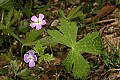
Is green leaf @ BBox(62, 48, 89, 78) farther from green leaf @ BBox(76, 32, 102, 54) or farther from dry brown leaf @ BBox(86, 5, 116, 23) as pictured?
dry brown leaf @ BBox(86, 5, 116, 23)

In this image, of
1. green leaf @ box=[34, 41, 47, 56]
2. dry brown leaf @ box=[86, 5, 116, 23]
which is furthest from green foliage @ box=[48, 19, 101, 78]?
dry brown leaf @ box=[86, 5, 116, 23]

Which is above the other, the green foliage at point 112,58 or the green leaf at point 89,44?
the green leaf at point 89,44

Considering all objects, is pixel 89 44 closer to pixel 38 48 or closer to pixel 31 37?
pixel 38 48

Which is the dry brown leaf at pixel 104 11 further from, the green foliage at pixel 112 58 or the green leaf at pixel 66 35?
the green leaf at pixel 66 35

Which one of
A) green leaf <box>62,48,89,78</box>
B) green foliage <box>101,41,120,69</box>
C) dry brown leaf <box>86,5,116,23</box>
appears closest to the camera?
green leaf <box>62,48,89,78</box>

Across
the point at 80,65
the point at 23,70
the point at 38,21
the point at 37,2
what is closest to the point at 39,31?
the point at 38,21

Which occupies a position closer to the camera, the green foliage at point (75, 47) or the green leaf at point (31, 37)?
the green foliage at point (75, 47)

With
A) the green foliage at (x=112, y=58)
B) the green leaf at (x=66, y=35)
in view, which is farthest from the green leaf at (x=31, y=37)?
the green foliage at (x=112, y=58)

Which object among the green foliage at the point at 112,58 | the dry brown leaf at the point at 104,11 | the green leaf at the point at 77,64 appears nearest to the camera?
the green leaf at the point at 77,64
